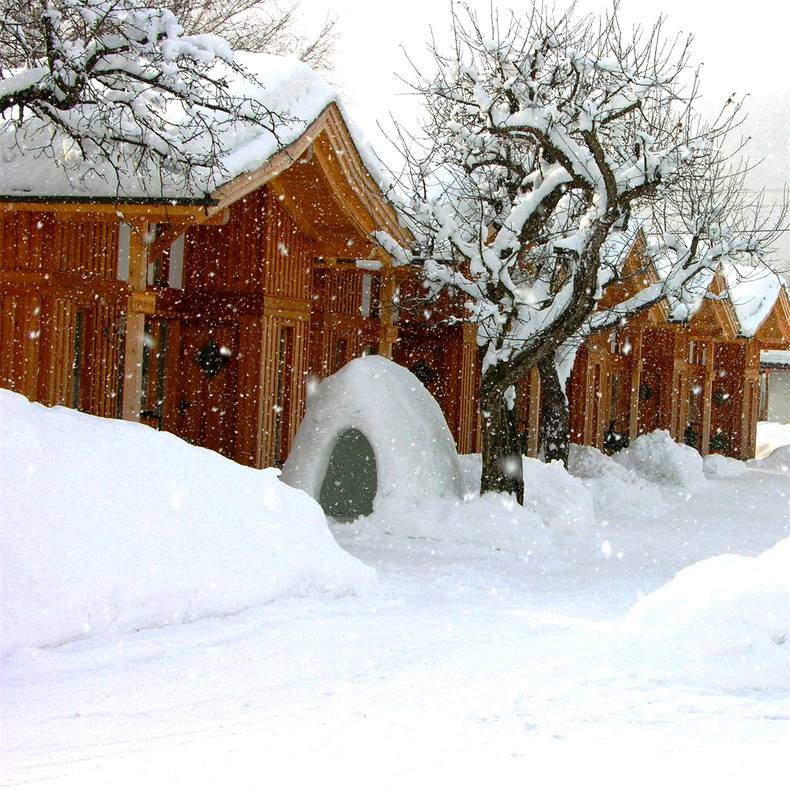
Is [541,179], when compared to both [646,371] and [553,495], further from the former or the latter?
[646,371]

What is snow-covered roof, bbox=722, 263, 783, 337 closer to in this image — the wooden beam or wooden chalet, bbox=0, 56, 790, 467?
wooden chalet, bbox=0, 56, 790, 467

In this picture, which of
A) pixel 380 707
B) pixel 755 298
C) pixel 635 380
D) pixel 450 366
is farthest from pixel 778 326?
pixel 380 707

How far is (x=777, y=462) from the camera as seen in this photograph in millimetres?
26125

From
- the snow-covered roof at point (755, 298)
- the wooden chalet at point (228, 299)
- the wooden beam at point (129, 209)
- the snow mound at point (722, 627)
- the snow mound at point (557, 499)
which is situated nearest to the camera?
the snow mound at point (722, 627)

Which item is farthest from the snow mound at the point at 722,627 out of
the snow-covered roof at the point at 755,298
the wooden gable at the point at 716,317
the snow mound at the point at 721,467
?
the snow-covered roof at the point at 755,298

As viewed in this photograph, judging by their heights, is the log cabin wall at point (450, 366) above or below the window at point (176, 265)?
below

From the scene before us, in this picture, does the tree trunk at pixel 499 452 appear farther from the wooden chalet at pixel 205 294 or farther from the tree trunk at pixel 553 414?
the tree trunk at pixel 553 414

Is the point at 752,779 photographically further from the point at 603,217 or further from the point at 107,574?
the point at 603,217

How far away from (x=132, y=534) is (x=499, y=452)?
6.16 metres

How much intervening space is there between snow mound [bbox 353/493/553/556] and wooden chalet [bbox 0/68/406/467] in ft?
8.61

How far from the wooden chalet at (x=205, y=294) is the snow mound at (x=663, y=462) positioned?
6939mm

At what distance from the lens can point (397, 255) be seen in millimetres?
13078

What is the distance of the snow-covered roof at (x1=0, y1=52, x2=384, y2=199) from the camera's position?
9.85 metres

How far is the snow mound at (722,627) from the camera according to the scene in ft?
18.4
